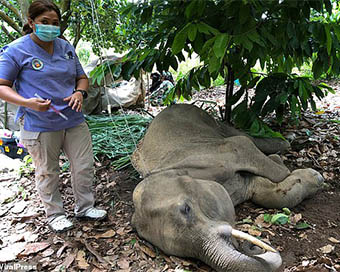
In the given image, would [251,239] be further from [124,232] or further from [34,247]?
[34,247]

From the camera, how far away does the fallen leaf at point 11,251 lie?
8.56ft

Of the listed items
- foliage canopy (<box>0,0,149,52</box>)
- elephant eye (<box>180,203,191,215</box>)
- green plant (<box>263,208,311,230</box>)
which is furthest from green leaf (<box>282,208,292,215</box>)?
foliage canopy (<box>0,0,149,52</box>)

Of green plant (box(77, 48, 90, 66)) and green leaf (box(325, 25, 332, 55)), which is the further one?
green plant (box(77, 48, 90, 66))

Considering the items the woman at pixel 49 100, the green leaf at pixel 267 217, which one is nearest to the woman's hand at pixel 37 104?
the woman at pixel 49 100

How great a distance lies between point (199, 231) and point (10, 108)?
4235 mm

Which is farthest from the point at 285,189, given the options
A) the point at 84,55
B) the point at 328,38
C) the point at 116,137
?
the point at 84,55

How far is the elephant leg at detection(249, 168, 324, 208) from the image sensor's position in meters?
2.92

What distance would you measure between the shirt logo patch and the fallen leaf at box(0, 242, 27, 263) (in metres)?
1.46

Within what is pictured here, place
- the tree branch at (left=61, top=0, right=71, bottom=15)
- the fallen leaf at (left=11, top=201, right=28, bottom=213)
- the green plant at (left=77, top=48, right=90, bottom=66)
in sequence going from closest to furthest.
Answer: the fallen leaf at (left=11, top=201, right=28, bottom=213) → the tree branch at (left=61, top=0, right=71, bottom=15) → the green plant at (left=77, top=48, right=90, bottom=66)

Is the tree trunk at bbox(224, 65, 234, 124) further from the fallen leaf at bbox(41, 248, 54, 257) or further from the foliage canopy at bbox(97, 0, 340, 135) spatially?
the fallen leaf at bbox(41, 248, 54, 257)

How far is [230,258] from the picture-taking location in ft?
6.40

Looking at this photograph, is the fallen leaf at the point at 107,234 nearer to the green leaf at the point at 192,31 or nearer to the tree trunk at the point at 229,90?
the green leaf at the point at 192,31

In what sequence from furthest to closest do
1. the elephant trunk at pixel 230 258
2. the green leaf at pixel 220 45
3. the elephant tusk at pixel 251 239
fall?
the green leaf at pixel 220 45, the elephant tusk at pixel 251 239, the elephant trunk at pixel 230 258

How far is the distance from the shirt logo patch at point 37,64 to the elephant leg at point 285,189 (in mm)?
2064
